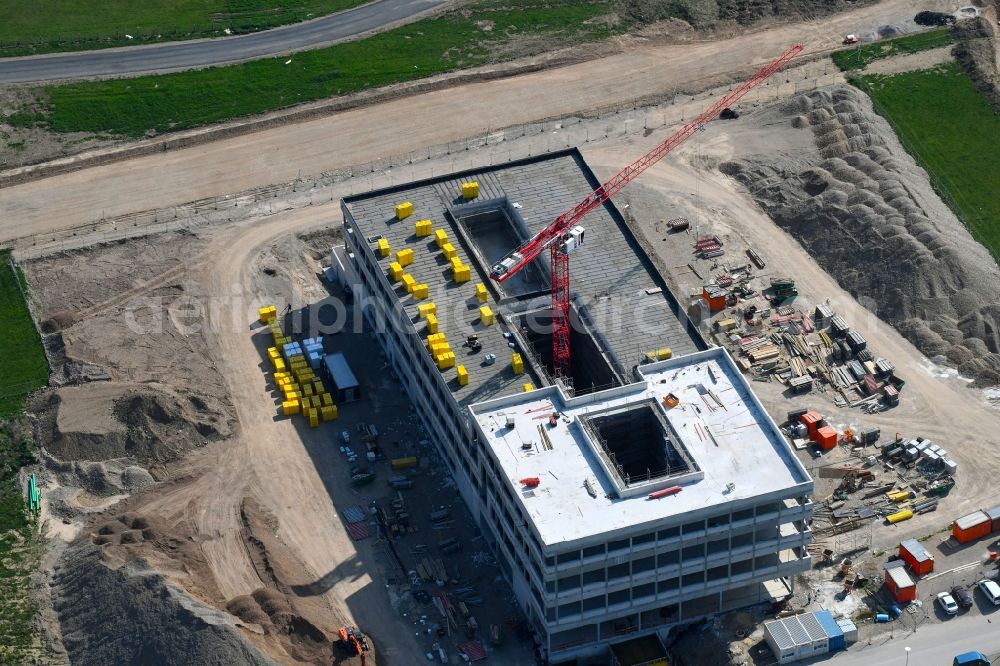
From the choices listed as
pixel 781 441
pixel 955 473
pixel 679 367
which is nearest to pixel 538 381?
pixel 679 367

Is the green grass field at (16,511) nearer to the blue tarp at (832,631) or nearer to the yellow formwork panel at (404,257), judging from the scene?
the yellow formwork panel at (404,257)

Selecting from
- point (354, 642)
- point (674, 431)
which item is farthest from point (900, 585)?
point (354, 642)

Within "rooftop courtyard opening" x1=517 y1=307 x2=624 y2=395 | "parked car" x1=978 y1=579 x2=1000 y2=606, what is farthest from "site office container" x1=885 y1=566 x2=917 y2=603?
"rooftop courtyard opening" x1=517 y1=307 x2=624 y2=395

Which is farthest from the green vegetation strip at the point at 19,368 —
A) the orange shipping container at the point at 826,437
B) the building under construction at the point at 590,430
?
the orange shipping container at the point at 826,437

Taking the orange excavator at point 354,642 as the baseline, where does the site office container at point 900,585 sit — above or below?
below

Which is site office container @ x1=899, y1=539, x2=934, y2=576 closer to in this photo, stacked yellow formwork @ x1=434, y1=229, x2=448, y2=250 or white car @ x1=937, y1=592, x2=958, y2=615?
white car @ x1=937, y1=592, x2=958, y2=615

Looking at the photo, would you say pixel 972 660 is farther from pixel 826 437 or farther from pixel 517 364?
pixel 517 364
